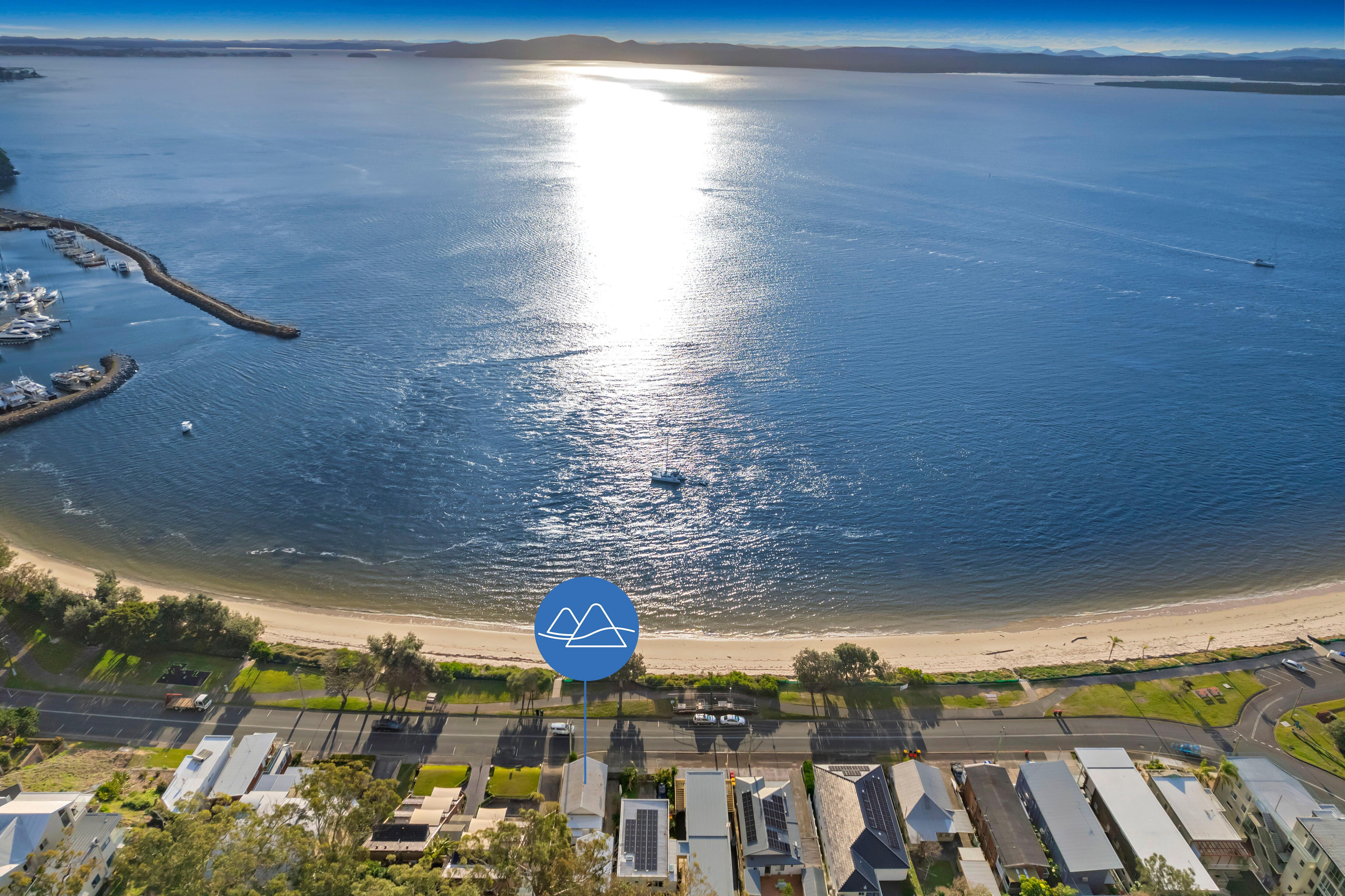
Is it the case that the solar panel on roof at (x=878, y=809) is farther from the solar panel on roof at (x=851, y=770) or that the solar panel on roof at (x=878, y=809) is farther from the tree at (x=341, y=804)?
the tree at (x=341, y=804)

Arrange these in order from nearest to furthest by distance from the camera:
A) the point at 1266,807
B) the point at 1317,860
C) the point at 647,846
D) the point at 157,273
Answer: the point at 1317,860 → the point at 647,846 → the point at 1266,807 → the point at 157,273

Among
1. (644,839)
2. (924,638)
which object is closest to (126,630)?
(644,839)

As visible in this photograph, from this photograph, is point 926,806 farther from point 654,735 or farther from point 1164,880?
point 654,735

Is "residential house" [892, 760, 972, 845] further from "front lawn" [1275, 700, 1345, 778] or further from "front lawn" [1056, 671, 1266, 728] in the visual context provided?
"front lawn" [1275, 700, 1345, 778]

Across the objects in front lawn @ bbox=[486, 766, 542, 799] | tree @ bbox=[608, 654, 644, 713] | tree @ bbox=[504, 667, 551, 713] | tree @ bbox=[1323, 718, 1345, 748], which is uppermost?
tree @ bbox=[608, 654, 644, 713]

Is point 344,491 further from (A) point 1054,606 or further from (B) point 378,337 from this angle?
(A) point 1054,606

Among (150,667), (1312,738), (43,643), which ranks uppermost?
(43,643)

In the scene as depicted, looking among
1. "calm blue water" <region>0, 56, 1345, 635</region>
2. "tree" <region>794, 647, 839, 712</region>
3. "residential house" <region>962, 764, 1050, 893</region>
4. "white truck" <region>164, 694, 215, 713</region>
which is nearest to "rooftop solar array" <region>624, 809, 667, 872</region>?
"tree" <region>794, 647, 839, 712</region>
